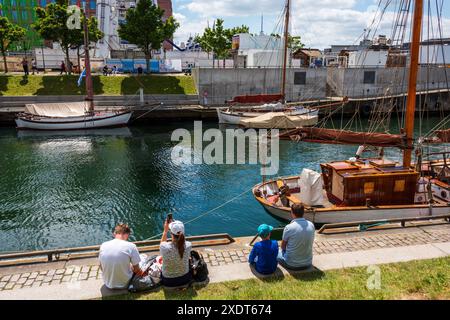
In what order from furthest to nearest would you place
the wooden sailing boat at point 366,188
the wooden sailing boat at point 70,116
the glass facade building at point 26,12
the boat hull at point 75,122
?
the glass facade building at point 26,12 → the wooden sailing boat at point 70,116 → the boat hull at point 75,122 → the wooden sailing boat at point 366,188

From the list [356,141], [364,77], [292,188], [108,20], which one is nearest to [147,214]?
[292,188]

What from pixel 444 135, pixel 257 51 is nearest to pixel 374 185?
pixel 444 135

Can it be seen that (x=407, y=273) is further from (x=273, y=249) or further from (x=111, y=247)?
(x=111, y=247)

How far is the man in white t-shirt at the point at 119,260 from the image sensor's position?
26.6ft

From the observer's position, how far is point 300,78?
58.0 m

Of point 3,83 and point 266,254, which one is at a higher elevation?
point 3,83

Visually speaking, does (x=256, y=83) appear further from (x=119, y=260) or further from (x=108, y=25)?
(x=119, y=260)

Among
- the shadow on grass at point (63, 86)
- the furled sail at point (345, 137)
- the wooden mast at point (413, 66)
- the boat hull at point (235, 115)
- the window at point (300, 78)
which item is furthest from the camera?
the window at point (300, 78)

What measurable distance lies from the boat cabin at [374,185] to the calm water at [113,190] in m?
3.32

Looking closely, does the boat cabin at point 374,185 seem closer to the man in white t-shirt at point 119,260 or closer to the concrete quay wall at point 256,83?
the man in white t-shirt at point 119,260

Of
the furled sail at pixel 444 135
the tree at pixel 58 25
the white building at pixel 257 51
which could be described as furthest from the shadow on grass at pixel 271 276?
the white building at pixel 257 51

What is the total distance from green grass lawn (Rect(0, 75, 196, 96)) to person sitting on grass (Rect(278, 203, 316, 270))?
152 ft

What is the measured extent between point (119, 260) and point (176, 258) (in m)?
1.19

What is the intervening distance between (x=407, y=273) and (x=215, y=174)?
704 inches
